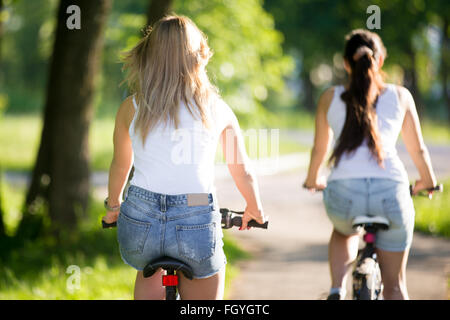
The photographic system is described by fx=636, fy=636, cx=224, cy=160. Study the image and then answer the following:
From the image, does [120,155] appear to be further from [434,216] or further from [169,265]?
[434,216]

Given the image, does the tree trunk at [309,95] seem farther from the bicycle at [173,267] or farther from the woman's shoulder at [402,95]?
the bicycle at [173,267]

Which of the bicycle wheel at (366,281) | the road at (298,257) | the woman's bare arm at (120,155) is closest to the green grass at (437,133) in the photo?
the road at (298,257)

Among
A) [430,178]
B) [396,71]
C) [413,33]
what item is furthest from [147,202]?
[396,71]

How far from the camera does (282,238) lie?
30.2ft

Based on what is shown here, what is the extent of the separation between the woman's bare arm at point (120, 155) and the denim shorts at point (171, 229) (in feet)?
0.84

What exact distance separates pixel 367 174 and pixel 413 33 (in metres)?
21.8

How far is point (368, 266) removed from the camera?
3623mm

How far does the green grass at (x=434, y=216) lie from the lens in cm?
897

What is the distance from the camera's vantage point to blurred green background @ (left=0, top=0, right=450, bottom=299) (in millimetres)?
7082

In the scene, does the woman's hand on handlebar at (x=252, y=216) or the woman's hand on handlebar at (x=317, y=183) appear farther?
the woman's hand on handlebar at (x=317, y=183)

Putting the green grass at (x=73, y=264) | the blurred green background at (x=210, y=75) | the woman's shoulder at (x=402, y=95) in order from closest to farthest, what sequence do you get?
the woman's shoulder at (x=402, y=95) → the green grass at (x=73, y=264) → the blurred green background at (x=210, y=75)

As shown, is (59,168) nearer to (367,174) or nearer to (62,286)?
(62,286)

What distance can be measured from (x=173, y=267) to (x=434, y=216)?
7.46 meters

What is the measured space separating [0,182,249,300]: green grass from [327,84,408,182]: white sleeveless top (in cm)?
278
